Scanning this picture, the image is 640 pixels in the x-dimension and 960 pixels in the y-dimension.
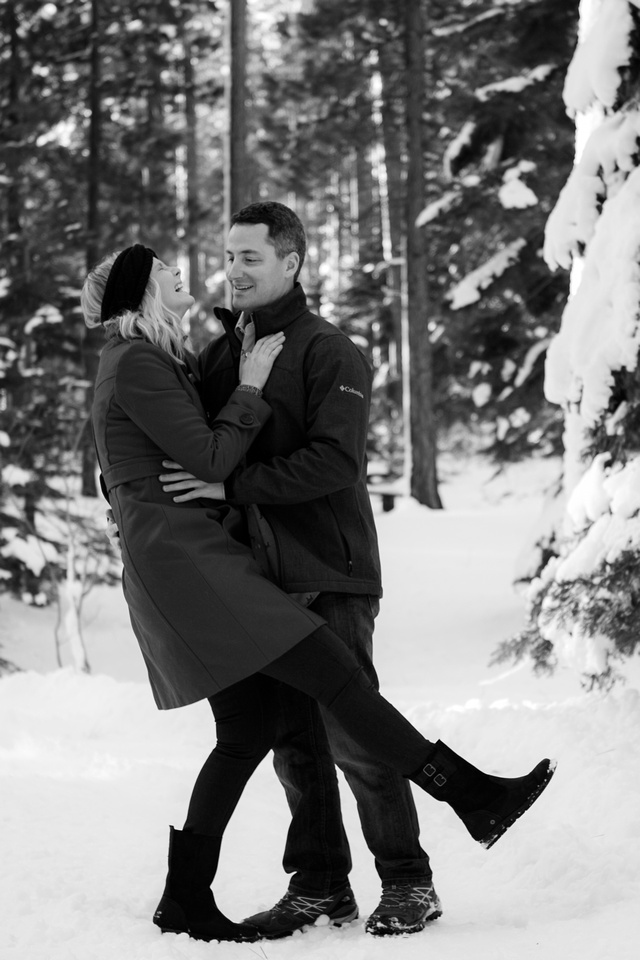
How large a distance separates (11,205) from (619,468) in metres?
13.9

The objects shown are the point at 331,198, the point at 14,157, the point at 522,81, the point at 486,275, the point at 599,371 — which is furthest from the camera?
the point at 331,198

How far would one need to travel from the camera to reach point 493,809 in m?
3.15

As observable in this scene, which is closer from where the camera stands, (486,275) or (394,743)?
(394,743)

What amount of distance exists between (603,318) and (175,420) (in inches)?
115

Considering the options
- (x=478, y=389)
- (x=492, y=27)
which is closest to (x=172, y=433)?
(x=478, y=389)

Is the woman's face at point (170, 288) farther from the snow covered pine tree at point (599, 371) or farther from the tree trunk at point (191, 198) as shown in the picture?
the tree trunk at point (191, 198)

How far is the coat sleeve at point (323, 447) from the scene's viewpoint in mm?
3268

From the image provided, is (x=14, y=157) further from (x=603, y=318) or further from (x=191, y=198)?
(x=603, y=318)

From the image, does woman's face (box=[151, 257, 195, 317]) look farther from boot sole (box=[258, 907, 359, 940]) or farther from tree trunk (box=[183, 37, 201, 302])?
tree trunk (box=[183, 37, 201, 302])

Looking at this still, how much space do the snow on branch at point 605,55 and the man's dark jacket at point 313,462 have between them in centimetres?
295

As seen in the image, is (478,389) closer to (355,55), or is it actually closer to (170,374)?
(170,374)

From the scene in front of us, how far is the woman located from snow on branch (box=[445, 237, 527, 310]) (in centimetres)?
756

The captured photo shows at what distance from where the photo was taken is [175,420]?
3.17m

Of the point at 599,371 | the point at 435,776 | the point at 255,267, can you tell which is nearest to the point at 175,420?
the point at 255,267
